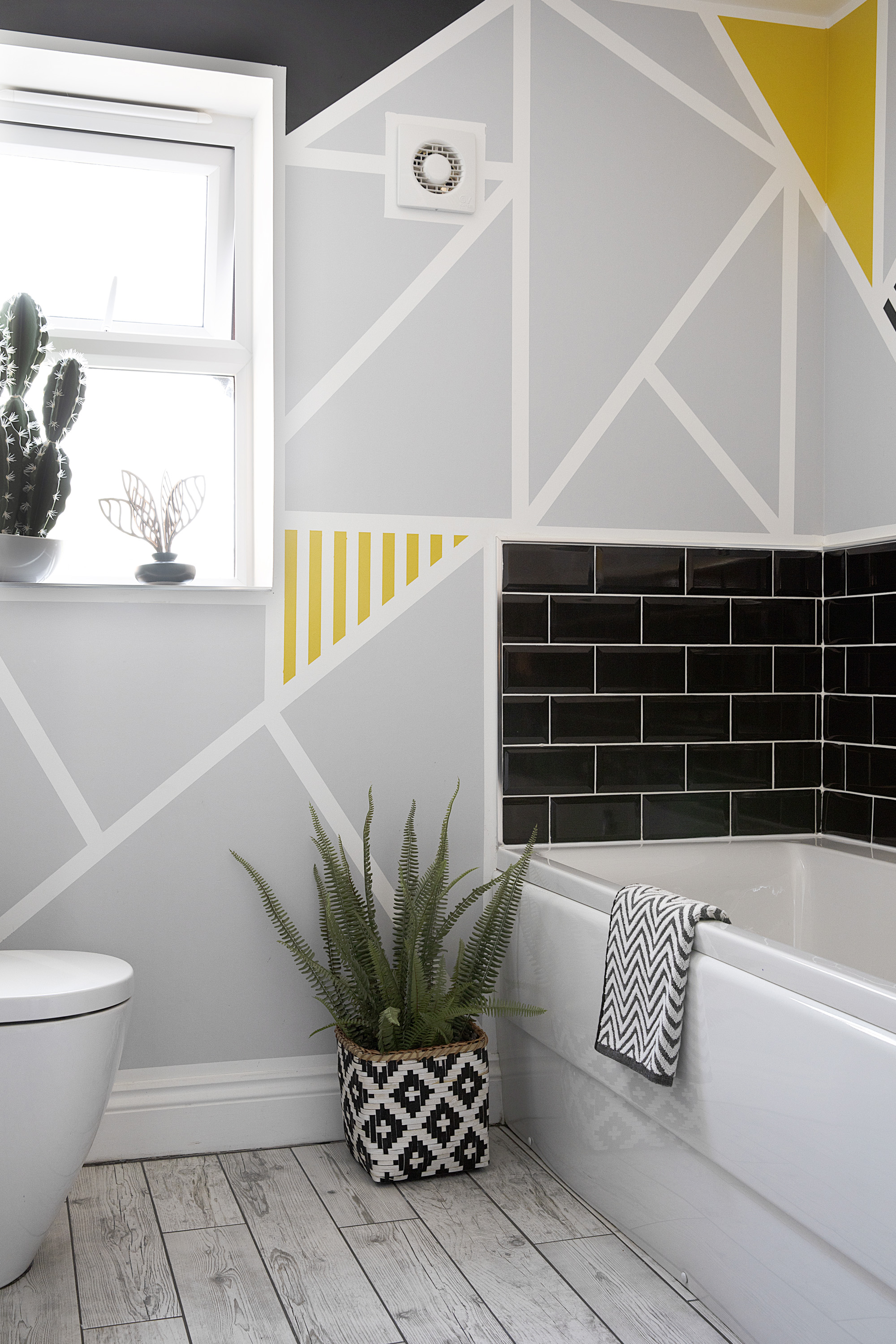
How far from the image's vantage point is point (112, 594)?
2.38 metres

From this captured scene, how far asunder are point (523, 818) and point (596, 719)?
0.29m

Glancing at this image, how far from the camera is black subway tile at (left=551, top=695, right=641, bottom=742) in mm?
2631

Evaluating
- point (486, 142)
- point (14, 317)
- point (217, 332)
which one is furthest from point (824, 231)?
point (14, 317)

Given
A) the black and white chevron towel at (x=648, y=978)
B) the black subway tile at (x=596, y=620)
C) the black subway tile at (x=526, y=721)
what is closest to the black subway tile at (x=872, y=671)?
the black subway tile at (x=596, y=620)

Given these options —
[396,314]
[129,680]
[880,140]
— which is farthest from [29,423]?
[880,140]

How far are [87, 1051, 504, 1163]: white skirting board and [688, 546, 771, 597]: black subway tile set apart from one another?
1269mm

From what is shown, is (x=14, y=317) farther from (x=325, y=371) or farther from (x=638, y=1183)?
(x=638, y=1183)

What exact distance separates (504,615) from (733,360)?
851mm

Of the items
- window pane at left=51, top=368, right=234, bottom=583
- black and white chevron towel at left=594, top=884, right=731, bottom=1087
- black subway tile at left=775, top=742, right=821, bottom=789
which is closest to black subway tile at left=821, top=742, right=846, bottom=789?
black subway tile at left=775, top=742, right=821, bottom=789

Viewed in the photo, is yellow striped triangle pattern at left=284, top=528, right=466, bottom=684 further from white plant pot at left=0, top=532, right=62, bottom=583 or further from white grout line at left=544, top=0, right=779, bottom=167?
white grout line at left=544, top=0, right=779, bottom=167

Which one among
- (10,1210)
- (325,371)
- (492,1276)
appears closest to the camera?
(10,1210)

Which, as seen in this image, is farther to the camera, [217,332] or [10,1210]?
[217,332]

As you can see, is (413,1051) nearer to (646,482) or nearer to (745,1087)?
(745,1087)

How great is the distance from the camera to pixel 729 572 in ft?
9.02
